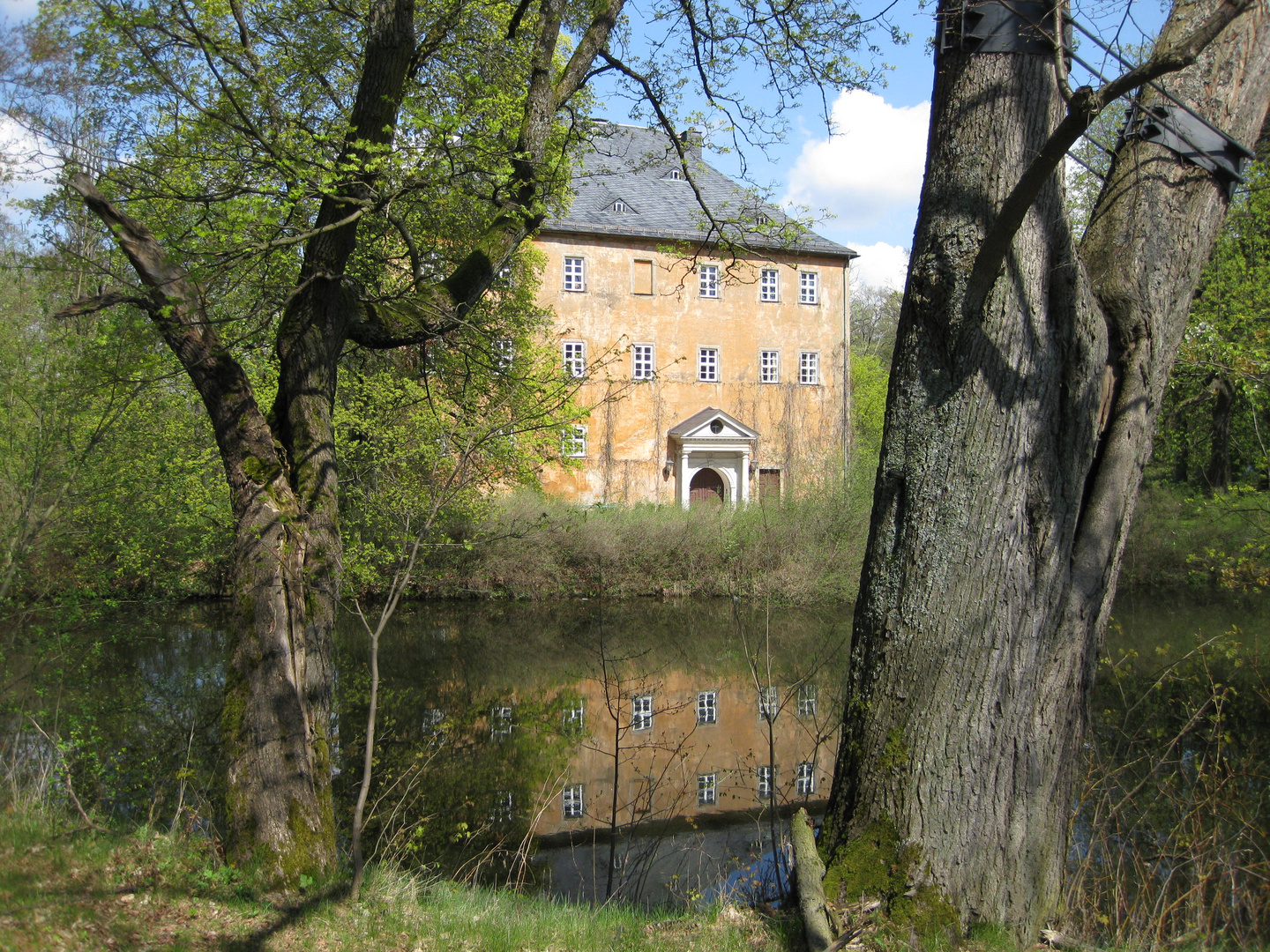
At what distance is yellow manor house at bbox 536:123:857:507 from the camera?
85.9ft

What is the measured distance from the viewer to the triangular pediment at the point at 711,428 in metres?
26.5

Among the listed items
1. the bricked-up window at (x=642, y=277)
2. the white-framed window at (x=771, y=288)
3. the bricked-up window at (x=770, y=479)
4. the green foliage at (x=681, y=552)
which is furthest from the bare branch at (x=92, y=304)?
the white-framed window at (x=771, y=288)

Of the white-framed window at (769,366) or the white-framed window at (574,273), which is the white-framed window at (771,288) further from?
the white-framed window at (574,273)

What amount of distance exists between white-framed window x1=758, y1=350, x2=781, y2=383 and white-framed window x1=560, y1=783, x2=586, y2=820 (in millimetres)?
20382

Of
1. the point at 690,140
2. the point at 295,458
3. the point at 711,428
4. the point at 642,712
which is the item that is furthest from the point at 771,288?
the point at 295,458

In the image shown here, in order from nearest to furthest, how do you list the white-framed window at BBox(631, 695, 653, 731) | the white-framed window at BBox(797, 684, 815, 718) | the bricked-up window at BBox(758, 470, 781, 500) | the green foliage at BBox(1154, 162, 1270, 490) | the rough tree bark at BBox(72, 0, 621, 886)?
the rough tree bark at BBox(72, 0, 621, 886) < the green foliage at BBox(1154, 162, 1270, 490) < the white-framed window at BBox(797, 684, 815, 718) < the white-framed window at BBox(631, 695, 653, 731) < the bricked-up window at BBox(758, 470, 781, 500)

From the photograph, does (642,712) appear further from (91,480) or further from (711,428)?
(711,428)

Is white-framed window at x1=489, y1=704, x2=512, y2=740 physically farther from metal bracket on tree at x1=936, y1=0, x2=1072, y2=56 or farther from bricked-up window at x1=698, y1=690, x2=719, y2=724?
metal bracket on tree at x1=936, y1=0, x2=1072, y2=56

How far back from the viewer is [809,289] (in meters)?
28.4

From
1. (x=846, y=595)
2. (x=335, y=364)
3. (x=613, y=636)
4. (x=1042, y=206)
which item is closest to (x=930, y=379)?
(x=1042, y=206)

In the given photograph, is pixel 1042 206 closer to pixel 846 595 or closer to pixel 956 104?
pixel 956 104

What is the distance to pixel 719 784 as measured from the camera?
28.0ft

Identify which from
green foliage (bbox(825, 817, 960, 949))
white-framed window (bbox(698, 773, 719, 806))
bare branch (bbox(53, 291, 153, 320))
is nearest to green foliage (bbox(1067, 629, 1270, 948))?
green foliage (bbox(825, 817, 960, 949))

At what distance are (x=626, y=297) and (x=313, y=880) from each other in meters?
23.6
